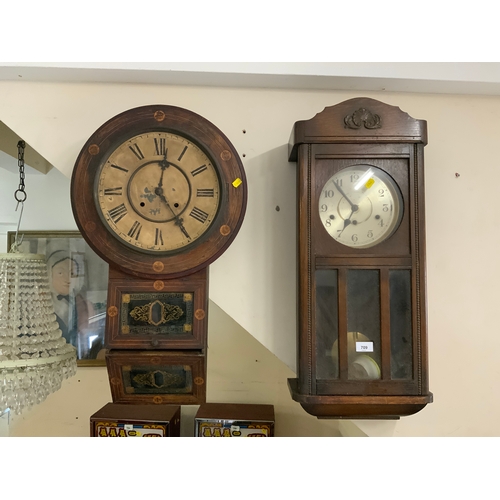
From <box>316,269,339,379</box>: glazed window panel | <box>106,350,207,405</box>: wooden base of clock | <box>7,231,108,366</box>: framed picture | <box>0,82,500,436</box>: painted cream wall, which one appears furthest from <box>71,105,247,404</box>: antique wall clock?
<box>7,231,108,366</box>: framed picture

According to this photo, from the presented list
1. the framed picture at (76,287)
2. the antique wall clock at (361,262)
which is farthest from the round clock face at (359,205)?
the framed picture at (76,287)

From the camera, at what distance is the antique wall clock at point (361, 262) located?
1.02 m

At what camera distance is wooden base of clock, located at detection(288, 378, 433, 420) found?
39.5 inches

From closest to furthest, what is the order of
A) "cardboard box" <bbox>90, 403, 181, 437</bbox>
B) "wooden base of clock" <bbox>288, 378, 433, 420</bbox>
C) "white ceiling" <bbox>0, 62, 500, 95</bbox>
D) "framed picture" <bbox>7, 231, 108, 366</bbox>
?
"wooden base of clock" <bbox>288, 378, 433, 420</bbox> < "white ceiling" <bbox>0, 62, 500, 95</bbox> < "cardboard box" <bbox>90, 403, 181, 437</bbox> < "framed picture" <bbox>7, 231, 108, 366</bbox>

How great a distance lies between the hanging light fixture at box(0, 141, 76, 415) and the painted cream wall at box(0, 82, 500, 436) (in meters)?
0.30

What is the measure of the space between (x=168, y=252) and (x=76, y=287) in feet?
3.27

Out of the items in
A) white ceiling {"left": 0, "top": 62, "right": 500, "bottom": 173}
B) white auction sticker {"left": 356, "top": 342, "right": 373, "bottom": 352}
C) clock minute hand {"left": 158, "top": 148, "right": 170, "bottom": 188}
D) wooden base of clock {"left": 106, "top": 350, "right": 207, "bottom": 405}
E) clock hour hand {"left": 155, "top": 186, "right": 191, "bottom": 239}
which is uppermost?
white ceiling {"left": 0, "top": 62, "right": 500, "bottom": 173}

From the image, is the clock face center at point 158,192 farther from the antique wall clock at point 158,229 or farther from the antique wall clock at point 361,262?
the antique wall clock at point 361,262

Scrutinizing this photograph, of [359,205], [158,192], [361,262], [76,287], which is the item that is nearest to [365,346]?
[361,262]

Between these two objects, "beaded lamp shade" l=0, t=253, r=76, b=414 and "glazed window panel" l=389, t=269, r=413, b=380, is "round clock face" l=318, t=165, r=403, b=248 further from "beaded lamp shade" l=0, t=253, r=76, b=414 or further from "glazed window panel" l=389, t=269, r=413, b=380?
"beaded lamp shade" l=0, t=253, r=76, b=414

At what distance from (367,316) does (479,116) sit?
0.72m

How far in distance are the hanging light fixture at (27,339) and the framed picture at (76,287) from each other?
642mm

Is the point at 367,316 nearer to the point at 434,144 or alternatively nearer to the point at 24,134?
the point at 434,144

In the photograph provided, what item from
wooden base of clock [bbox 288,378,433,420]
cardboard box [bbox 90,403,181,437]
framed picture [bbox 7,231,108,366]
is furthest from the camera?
framed picture [bbox 7,231,108,366]
